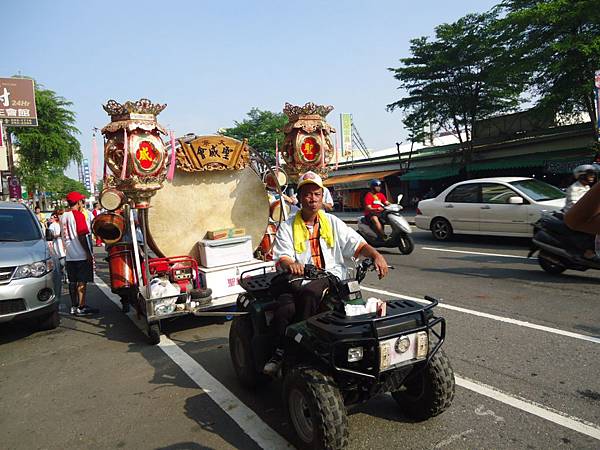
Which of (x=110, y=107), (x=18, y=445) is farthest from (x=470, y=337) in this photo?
(x=110, y=107)

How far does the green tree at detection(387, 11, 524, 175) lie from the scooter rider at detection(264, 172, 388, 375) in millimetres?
18347

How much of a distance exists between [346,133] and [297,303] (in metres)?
32.5

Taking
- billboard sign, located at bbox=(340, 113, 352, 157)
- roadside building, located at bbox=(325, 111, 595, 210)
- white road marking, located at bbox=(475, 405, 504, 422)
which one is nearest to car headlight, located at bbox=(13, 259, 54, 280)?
white road marking, located at bbox=(475, 405, 504, 422)

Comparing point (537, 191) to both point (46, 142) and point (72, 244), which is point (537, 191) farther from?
point (46, 142)

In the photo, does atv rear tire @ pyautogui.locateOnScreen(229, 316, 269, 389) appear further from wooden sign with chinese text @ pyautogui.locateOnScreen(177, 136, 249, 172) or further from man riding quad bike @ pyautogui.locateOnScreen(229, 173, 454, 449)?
wooden sign with chinese text @ pyautogui.locateOnScreen(177, 136, 249, 172)

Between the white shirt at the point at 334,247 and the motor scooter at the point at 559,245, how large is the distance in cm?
435

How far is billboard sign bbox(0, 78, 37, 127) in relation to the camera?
→ 20.4 meters

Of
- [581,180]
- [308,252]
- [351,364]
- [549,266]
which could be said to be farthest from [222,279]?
[581,180]

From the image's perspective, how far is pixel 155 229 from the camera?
18.9ft

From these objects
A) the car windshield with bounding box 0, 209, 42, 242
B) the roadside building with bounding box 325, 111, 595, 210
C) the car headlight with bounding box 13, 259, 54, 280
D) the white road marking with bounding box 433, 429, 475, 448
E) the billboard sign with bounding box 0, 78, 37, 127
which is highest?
the billboard sign with bounding box 0, 78, 37, 127

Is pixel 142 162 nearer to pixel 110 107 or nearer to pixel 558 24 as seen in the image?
pixel 110 107

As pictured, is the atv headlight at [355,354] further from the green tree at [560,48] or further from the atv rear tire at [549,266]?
the green tree at [560,48]

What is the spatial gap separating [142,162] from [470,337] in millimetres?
4009

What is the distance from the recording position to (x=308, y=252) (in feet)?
11.0
